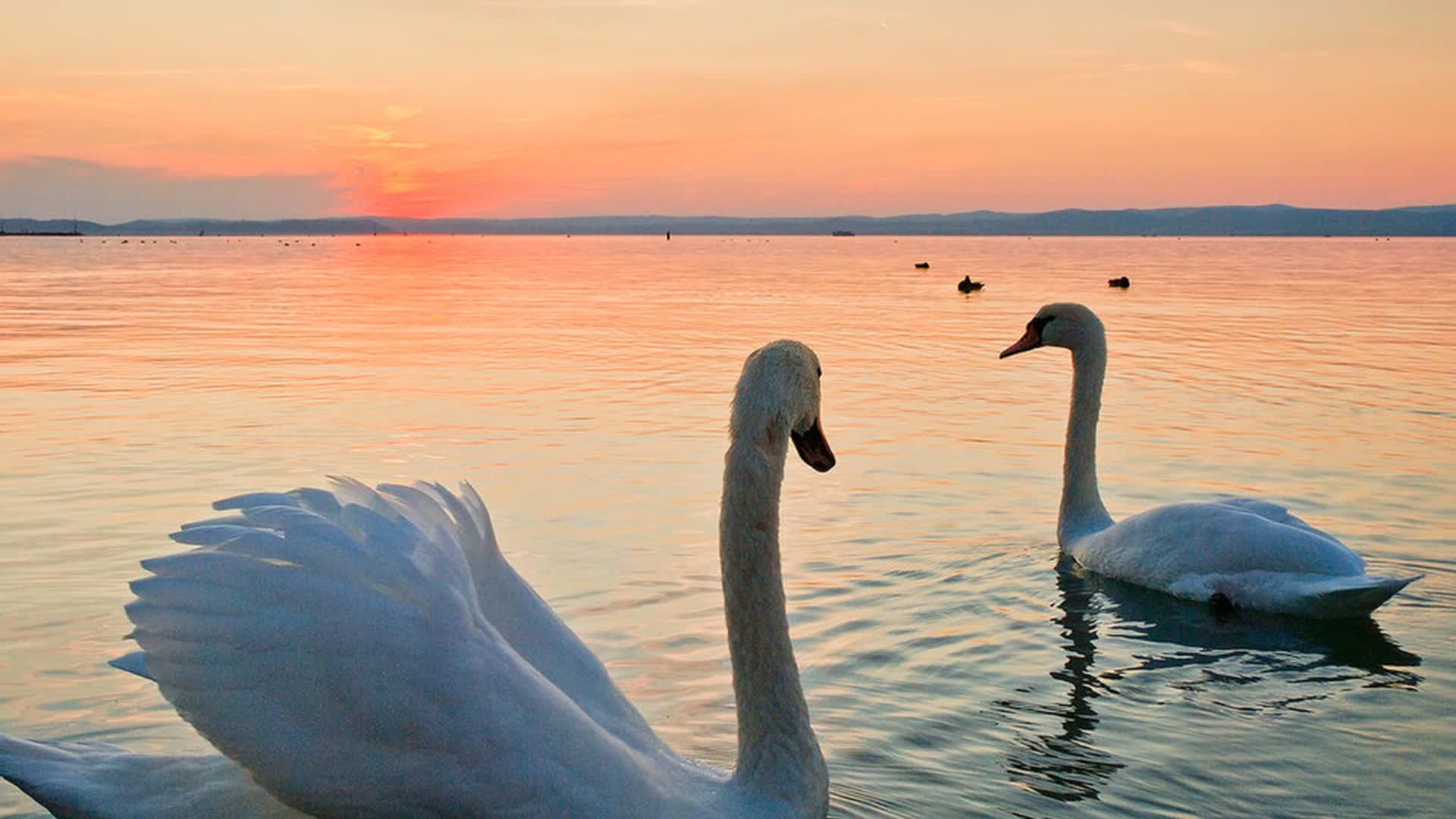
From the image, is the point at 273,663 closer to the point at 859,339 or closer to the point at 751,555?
the point at 751,555

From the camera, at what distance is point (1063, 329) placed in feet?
32.2

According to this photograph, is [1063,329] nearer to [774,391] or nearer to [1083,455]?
[1083,455]

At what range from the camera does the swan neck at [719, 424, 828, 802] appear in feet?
13.6

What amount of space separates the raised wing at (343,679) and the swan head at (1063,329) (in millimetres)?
6640

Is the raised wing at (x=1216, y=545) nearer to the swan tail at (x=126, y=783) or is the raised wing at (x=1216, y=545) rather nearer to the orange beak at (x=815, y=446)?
the orange beak at (x=815, y=446)

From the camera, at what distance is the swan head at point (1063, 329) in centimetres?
970

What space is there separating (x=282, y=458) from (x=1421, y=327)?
2047cm

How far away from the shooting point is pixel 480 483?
10602 mm

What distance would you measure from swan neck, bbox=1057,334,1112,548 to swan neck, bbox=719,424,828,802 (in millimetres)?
4999

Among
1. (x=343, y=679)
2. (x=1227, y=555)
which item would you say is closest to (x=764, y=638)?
(x=343, y=679)

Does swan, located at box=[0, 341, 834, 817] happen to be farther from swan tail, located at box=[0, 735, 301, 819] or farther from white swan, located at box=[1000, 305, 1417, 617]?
white swan, located at box=[1000, 305, 1417, 617]

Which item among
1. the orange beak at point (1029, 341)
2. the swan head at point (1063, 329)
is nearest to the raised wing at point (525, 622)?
the swan head at point (1063, 329)

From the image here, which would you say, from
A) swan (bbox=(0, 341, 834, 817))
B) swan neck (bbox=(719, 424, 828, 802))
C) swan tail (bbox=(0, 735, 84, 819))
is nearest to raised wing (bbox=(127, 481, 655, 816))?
swan (bbox=(0, 341, 834, 817))

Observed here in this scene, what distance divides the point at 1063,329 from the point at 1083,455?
1.06 metres
